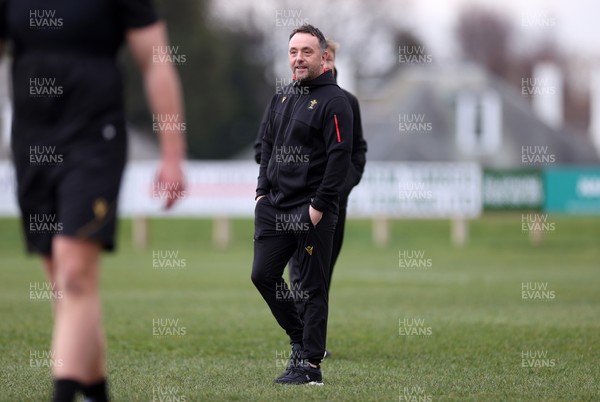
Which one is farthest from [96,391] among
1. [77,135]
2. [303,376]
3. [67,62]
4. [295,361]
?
[295,361]

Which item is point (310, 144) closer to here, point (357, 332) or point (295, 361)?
point (295, 361)

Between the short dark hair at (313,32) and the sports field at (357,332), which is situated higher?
the short dark hair at (313,32)

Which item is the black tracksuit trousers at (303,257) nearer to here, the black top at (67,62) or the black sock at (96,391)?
the black sock at (96,391)

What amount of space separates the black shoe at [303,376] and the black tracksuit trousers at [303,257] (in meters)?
0.07

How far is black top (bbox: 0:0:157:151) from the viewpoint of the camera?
5.34m

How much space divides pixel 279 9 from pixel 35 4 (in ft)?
213

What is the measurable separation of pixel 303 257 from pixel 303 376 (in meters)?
0.84

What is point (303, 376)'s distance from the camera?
790cm

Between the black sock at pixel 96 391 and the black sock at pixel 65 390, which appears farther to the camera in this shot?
the black sock at pixel 96 391

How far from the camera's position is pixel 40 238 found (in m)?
→ 5.54

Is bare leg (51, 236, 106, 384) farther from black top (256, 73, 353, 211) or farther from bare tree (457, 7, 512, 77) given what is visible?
bare tree (457, 7, 512, 77)

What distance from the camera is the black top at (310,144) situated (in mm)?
7773

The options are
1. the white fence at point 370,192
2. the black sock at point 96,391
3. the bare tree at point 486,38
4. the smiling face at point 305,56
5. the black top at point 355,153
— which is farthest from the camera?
the bare tree at point 486,38

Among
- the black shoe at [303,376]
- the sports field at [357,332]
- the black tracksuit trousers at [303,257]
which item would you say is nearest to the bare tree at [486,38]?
the sports field at [357,332]
